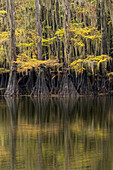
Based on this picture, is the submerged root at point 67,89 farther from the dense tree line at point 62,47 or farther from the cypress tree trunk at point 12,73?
the cypress tree trunk at point 12,73

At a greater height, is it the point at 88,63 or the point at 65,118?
the point at 88,63

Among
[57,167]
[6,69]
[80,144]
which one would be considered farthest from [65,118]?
[6,69]

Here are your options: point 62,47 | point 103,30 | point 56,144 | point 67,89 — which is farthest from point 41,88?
point 56,144

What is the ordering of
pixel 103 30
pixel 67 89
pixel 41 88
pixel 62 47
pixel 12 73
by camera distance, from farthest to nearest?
A: pixel 62 47 → pixel 103 30 → pixel 12 73 → pixel 41 88 → pixel 67 89

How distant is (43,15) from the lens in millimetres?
30422

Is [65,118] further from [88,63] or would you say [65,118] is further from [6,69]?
[6,69]

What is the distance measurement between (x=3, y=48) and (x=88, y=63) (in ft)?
30.2

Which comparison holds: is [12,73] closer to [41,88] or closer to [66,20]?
[41,88]

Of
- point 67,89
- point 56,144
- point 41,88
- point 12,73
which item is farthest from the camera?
point 12,73

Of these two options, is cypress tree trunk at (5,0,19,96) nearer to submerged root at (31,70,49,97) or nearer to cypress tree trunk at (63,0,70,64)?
submerged root at (31,70,49,97)

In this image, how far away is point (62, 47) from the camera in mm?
29312

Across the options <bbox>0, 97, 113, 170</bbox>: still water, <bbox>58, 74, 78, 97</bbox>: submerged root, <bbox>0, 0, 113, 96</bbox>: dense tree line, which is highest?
<bbox>0, 0, 113, 96</bbox>: dense tree line

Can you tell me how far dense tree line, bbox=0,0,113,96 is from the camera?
2572 cm

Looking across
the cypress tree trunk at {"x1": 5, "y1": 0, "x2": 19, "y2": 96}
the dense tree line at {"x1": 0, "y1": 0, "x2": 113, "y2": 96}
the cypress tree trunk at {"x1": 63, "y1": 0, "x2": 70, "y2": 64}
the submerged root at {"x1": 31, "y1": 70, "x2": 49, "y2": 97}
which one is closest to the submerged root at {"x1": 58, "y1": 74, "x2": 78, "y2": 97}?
the dense tree line at {"x1": 0, "y1": 0, "x2": 113, "y2": 96}
